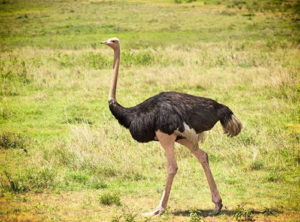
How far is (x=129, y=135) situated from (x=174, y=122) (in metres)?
3.74

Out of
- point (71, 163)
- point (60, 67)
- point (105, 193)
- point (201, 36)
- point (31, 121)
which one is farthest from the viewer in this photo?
point (201, 36)

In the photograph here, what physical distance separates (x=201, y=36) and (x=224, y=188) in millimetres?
19957

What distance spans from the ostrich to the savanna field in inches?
19.9

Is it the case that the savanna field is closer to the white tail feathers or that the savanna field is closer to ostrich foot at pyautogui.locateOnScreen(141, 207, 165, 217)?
ostrich foot at pyautogui.locateOnScreen(141, 207, 165, 217)

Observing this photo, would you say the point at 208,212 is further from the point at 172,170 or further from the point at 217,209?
the point at 172,170

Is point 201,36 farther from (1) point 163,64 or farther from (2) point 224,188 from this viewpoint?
(2) point 224,188

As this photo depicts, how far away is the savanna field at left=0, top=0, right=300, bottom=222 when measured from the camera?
6.71 meters

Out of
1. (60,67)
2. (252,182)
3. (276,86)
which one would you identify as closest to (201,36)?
(60,67)

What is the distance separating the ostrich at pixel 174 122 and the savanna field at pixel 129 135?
0.50 m

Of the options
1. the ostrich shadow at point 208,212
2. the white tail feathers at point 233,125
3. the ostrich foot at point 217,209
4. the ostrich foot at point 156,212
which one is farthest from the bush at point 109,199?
the white tail feathers at point 233,125

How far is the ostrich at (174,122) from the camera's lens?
6.02 meters

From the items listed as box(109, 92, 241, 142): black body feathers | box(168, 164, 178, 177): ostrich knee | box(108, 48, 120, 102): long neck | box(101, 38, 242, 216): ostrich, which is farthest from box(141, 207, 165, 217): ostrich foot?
box(108, 48, 120, 102): long neck

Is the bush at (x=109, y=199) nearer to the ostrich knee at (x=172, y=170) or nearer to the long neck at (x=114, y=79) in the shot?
the ostrich knee at (x=172, y=170)

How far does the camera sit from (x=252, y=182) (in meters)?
7.53
